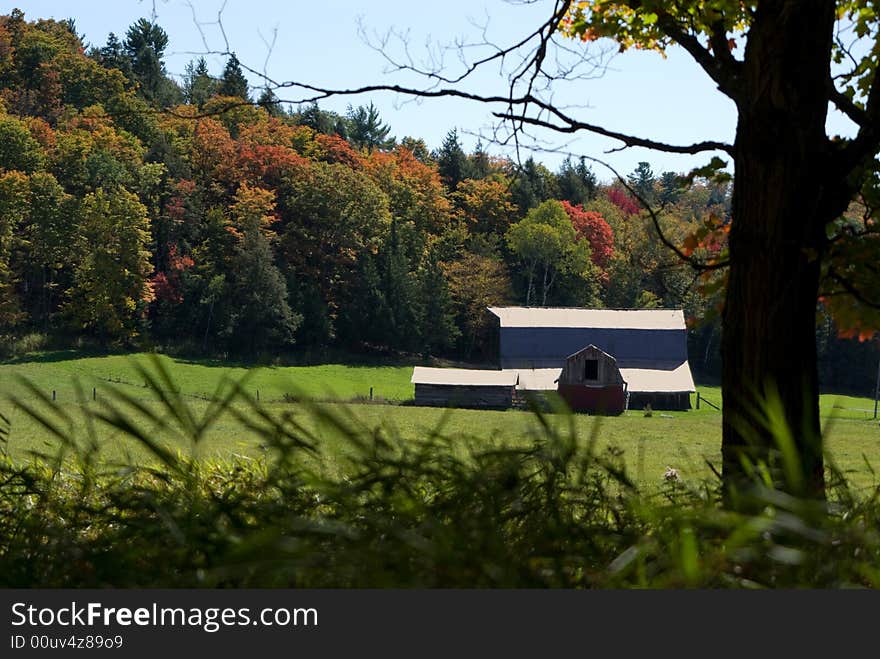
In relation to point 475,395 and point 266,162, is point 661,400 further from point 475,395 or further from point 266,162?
point 266,162

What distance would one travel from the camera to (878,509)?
219 cm

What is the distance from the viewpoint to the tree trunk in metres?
3.57

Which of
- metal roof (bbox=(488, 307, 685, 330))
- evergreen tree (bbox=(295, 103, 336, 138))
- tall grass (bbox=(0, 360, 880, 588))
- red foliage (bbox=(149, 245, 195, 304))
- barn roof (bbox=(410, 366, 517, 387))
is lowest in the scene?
barn roof (bbox=(410, 366, 517, 387))

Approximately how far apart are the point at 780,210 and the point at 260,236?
5312cm

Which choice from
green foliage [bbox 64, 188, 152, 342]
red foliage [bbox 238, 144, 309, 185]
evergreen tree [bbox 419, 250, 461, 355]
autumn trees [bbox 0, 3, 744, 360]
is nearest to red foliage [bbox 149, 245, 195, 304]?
autumn trees [bbox 0, 3, 744, 360]

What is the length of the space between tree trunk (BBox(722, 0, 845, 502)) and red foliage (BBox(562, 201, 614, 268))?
60.2 meters

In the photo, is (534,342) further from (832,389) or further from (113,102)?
(113,102)

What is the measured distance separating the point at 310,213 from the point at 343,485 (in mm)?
59015

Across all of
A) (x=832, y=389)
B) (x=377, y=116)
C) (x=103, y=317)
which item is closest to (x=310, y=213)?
(x=103, y=317)

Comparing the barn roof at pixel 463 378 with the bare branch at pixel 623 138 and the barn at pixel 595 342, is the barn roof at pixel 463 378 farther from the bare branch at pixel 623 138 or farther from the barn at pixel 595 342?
the bare branch at pixel 623 138

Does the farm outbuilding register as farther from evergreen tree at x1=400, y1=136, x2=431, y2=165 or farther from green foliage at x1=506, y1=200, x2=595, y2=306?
evergreen tree at x1=400, y1=136, x2=431, y2=165

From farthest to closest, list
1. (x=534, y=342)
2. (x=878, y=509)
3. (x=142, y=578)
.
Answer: (x=534, y=342) < (x=878, y=509) < (x=142, y=578)

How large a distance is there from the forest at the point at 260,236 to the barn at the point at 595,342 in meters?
2.37

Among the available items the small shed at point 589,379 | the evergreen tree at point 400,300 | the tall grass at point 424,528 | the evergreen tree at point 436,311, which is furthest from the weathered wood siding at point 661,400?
the tall grass at point 424,528
